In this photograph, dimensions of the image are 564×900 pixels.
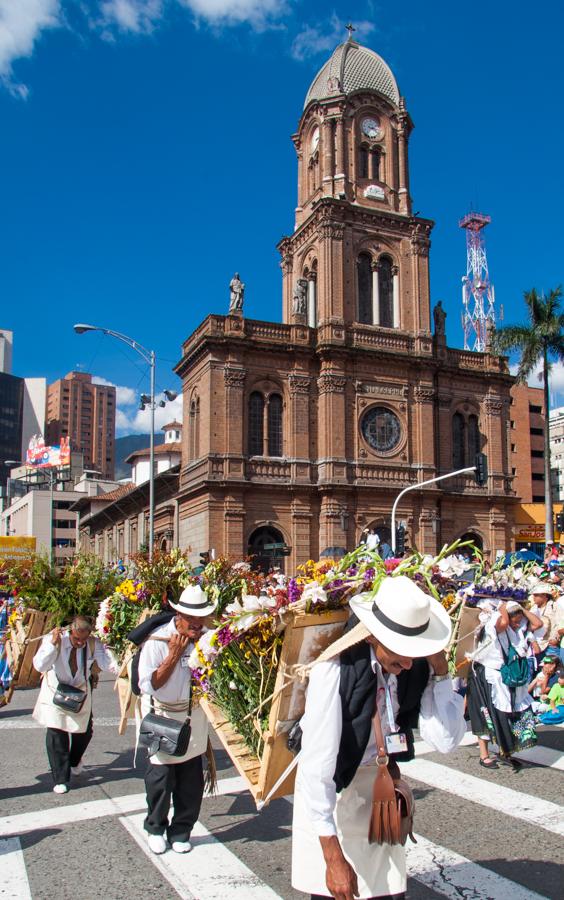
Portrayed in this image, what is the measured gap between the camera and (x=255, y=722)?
5418 millimetres

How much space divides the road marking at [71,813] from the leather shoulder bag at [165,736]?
1.34 meters

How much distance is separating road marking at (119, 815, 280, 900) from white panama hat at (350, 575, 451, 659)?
2.44 meters

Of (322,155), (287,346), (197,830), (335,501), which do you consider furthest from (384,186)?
(197,830)

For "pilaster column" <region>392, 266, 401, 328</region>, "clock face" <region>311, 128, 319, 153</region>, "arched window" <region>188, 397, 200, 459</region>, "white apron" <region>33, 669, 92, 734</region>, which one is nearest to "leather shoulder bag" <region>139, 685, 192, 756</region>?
"white apron" <region>33, 669, 92, 734</region>

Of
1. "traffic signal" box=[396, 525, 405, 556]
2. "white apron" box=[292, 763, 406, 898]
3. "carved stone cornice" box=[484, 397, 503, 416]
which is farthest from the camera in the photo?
"carved stone cornice" box=[484, 397, 503, 416]

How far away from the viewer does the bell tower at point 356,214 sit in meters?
39.6

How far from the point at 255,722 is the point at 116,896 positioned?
1.37 m

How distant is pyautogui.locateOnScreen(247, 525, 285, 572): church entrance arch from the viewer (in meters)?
35.9

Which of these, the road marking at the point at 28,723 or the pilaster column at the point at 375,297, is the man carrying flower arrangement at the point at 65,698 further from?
the pilaster column at the point at 375,297

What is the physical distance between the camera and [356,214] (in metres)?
40.4

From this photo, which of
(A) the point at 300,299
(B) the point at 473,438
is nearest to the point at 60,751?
(A) the point at 300,299

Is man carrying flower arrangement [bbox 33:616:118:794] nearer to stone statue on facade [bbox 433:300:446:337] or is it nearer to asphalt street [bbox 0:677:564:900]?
asphalt street [bbox 0:677:564:900]

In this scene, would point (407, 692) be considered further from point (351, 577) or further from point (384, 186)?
point (384, 186)

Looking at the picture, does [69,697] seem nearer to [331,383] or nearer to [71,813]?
[71,813]
